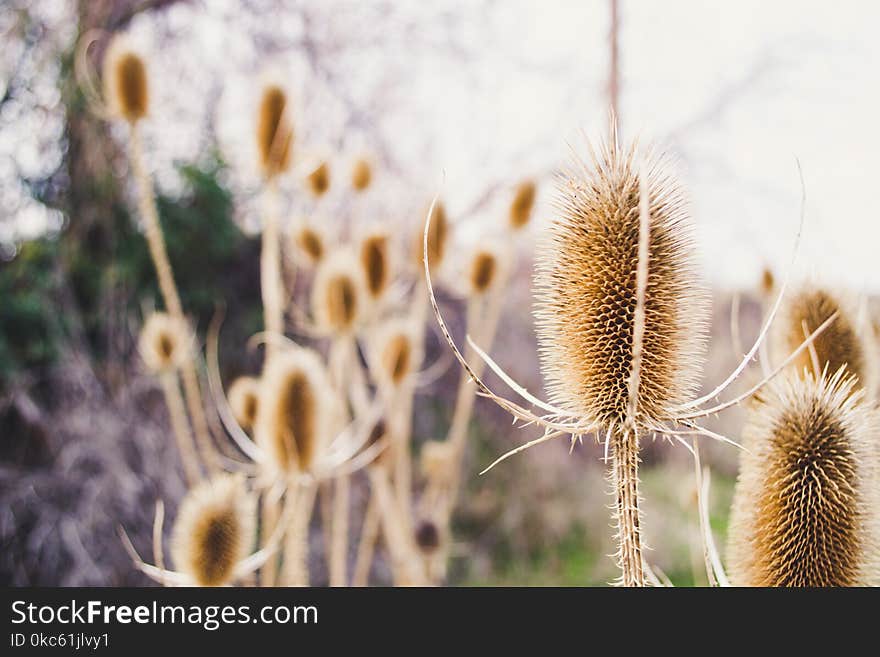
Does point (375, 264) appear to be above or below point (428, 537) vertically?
above

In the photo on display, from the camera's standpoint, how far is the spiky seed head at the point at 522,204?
116cm

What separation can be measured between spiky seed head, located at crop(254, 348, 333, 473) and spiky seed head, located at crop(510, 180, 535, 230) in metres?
0.41

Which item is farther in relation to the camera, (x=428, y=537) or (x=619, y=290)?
(x=428, y=537)

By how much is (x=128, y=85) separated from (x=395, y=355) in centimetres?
56

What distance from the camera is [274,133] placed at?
1053 millimetres

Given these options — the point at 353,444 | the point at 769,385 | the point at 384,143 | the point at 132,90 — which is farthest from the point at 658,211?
the point at 384,143

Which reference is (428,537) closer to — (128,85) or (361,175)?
(361,175)

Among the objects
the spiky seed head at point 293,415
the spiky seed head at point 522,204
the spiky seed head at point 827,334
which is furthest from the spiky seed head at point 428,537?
the spiky seed head at point 827,334

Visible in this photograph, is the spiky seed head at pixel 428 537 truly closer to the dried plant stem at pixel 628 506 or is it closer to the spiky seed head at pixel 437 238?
the spiky seed head at pixel 437 238

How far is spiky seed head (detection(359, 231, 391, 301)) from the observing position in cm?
111

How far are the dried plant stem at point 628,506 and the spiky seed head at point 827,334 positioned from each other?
0.76 feet

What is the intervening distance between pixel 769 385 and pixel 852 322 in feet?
0.42

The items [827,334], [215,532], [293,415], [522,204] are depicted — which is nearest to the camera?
[827,334]

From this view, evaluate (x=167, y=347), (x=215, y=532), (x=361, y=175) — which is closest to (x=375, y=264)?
(x=361, y=175)
